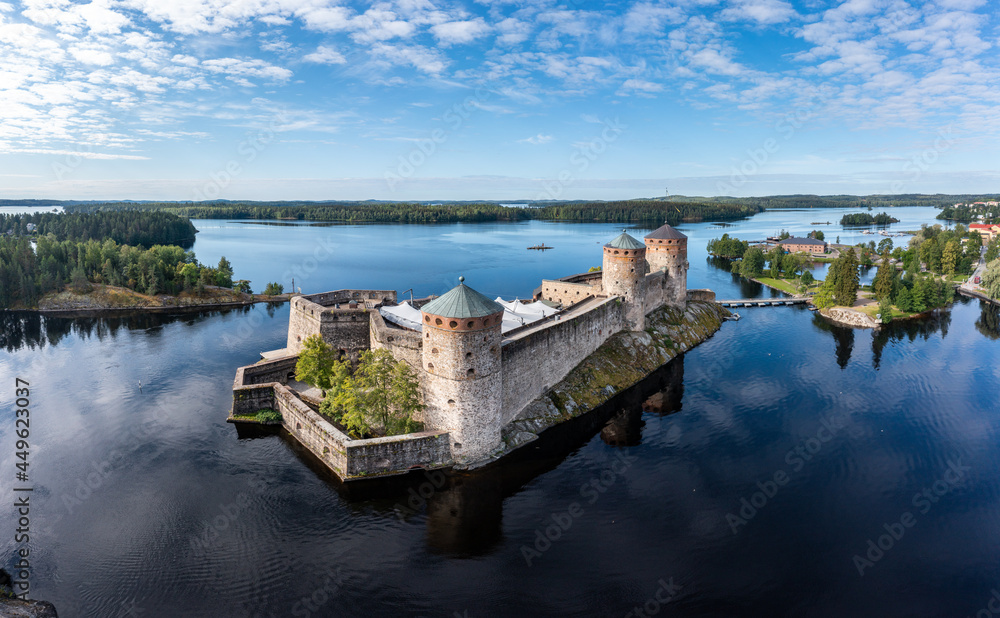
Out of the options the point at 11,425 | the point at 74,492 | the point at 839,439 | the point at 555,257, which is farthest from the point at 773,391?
the point at 555,257

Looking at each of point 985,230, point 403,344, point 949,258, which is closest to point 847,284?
point 949,258

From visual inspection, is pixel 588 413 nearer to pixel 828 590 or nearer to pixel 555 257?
pixel 828 590

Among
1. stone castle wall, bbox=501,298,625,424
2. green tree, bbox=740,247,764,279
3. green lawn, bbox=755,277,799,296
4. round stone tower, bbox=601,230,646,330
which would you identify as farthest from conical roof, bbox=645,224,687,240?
green tree, bbox=740,247,764,279

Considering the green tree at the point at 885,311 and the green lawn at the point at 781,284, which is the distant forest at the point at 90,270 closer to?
the green lawn at the point at 781,284

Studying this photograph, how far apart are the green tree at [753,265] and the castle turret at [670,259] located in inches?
2017

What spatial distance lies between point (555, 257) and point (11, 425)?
10625 cm

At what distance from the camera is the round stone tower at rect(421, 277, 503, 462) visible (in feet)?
88.7

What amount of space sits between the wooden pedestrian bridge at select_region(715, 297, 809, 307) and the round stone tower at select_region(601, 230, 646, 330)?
30.6 m

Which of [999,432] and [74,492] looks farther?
[999,432]

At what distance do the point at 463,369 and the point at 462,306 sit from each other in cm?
338

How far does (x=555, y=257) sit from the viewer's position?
418ft

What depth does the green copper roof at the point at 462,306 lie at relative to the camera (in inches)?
1054

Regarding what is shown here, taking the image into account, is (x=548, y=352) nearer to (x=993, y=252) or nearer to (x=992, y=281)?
(x=992, y=281)

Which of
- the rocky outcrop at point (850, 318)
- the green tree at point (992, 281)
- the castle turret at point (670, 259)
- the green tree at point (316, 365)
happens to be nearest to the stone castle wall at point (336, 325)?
the green tree at point (316, 365)
